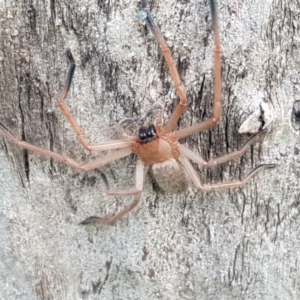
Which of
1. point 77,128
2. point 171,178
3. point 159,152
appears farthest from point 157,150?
point 77,128

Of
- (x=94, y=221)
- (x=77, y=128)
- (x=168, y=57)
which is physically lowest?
(x=94, y=221)

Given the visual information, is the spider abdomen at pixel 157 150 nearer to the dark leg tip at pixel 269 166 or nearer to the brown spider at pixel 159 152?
the brown spider at pixel 159 152

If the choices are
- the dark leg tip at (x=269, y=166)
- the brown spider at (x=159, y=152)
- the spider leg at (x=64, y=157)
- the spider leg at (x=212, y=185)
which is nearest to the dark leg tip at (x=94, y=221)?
the brown spider at (x=159, y=152)

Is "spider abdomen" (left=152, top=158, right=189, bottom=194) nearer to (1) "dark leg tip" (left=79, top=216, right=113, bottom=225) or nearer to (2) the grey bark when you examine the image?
(2) the grey bark

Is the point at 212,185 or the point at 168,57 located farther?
the point at 212,185

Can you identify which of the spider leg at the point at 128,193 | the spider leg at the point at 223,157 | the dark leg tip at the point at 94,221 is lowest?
the dark leg tip at the point at 94,221

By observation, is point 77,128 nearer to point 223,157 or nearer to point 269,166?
point 223,157

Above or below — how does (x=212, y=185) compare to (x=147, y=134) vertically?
below

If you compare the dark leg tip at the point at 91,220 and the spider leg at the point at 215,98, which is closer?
the spider leg at the point at 215,98
